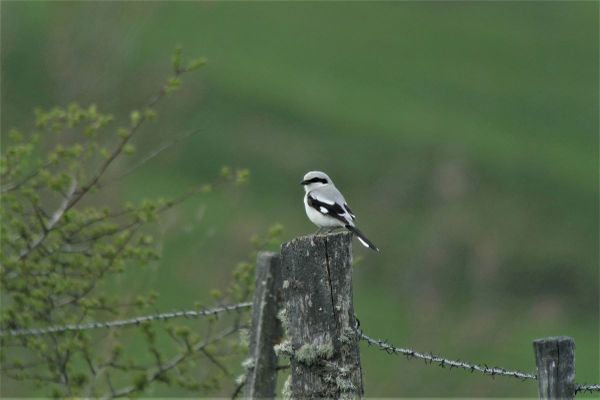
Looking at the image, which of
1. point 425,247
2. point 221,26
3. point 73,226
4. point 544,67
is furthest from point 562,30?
point 73,226

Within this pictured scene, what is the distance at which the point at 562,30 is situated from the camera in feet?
165

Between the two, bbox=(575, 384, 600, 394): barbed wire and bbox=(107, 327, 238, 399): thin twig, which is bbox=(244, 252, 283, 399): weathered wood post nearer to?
bbox=(575, 384, 600, 394): barbed wire

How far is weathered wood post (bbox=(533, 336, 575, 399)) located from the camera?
17.6ft

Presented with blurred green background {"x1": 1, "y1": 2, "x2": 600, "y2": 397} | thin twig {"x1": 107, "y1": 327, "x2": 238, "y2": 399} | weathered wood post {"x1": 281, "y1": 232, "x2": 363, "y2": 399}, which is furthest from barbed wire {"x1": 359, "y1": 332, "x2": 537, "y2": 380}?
blurred green background {"x1": 1, "y1": 2, "x2": 600, "y2": 397}

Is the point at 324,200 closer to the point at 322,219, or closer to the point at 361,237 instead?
the point at 322,219

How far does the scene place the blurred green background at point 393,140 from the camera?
26.8 m

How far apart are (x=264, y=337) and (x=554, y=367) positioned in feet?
8.54

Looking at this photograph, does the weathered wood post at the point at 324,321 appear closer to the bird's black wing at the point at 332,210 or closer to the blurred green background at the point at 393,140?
the bird's black wing at the point at 332,210

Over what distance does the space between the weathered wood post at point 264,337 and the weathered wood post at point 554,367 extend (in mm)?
2536

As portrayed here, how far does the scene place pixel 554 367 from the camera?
17.6 ft

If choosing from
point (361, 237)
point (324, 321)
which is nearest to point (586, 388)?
point (324, 321)

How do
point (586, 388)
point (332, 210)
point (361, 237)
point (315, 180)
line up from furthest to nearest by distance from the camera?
1. point (315, 180)
2. point (332, 210)
3. point (361, 237)
4. point (586, 388)

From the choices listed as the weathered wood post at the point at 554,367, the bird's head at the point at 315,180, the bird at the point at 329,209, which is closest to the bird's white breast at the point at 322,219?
the bird at the point at 329,209

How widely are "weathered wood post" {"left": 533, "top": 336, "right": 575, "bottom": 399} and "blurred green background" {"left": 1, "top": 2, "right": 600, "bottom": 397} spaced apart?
13.2m
